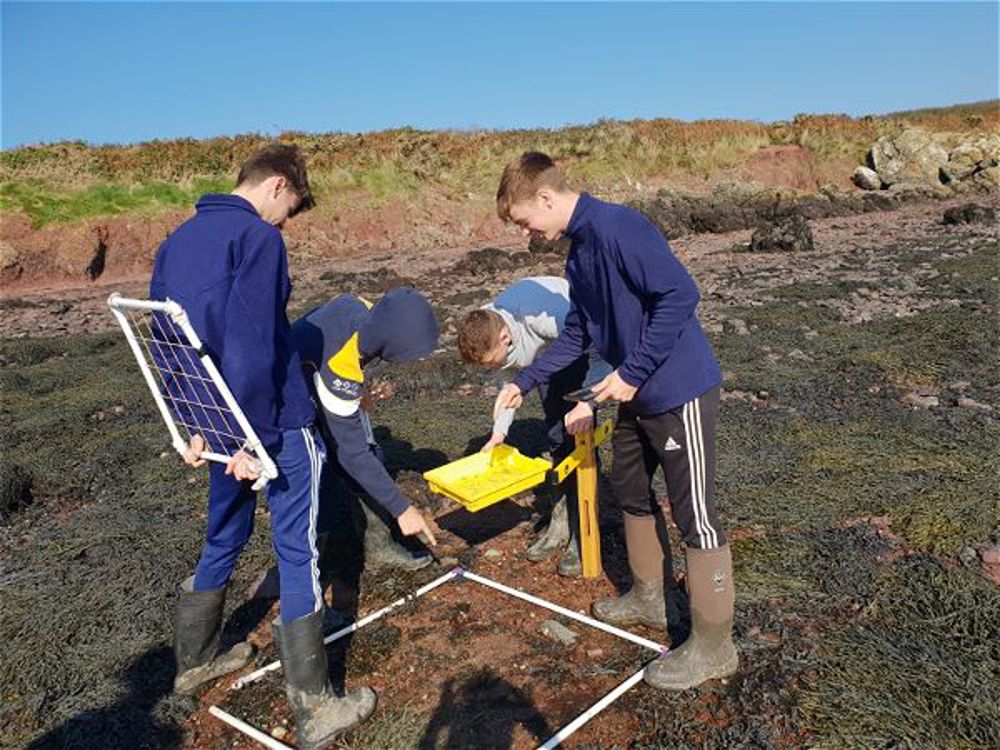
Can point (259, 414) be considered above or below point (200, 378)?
below

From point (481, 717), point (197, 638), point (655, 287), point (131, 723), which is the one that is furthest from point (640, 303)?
point (131, 723)

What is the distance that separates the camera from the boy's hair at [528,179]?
2.94 meters

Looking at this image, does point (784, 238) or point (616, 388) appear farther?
point (784, 238)

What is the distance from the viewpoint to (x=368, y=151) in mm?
24625

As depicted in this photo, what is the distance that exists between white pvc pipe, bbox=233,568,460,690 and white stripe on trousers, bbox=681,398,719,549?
4.91 feet

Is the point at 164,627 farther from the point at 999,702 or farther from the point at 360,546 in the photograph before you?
the point at 999,702

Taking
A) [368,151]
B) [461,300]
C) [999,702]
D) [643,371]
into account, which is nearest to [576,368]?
[643,371]

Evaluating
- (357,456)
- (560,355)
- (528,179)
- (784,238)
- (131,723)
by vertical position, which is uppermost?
(528,179)

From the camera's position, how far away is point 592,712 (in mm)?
2900

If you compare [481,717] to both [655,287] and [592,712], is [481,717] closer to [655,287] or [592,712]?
[592,712]

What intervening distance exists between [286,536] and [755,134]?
107ft

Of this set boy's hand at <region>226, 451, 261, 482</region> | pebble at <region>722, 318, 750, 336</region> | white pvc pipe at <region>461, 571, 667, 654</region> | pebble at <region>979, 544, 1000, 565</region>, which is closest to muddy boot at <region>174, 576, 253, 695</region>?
boy's hand at <region>226, 451, 261, 482</region>

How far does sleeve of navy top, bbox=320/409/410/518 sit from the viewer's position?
3508 mm

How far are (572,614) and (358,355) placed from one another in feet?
4.86
